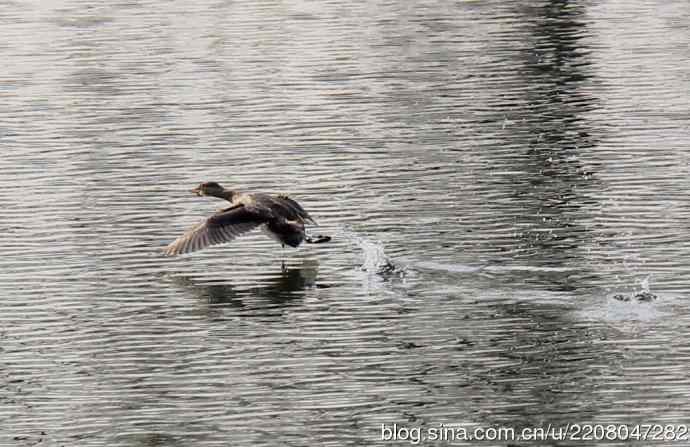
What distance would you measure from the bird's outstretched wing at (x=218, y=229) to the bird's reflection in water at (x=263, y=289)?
0.42m

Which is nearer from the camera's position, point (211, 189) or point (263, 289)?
point (263, 289)

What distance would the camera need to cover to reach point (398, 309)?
14.2 meters

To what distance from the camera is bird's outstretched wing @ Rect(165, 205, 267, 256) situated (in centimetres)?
1593

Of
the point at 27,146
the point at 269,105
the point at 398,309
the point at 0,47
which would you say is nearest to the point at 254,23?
the point at 0,47

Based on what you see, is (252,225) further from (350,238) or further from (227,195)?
(227,195)

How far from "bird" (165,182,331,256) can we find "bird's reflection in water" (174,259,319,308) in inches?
12.9

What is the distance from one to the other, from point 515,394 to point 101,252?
17.9 feet

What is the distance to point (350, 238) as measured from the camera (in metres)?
16.4

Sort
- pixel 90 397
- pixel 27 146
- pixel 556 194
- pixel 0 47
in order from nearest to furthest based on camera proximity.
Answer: pixel 90 397 → pixel 556 194 → pixel 27 146 → pixel 0 47

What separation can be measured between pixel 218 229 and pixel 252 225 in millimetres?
309

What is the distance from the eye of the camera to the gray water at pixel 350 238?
40.0 feet

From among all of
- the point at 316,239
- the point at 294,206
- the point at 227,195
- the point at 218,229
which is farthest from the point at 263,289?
the point at 227,195

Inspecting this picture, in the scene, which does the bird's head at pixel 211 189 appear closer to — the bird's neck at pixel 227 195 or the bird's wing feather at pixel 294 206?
the bird's neck at pixel 227 195

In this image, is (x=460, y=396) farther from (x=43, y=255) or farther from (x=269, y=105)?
(x=269, y=105)
